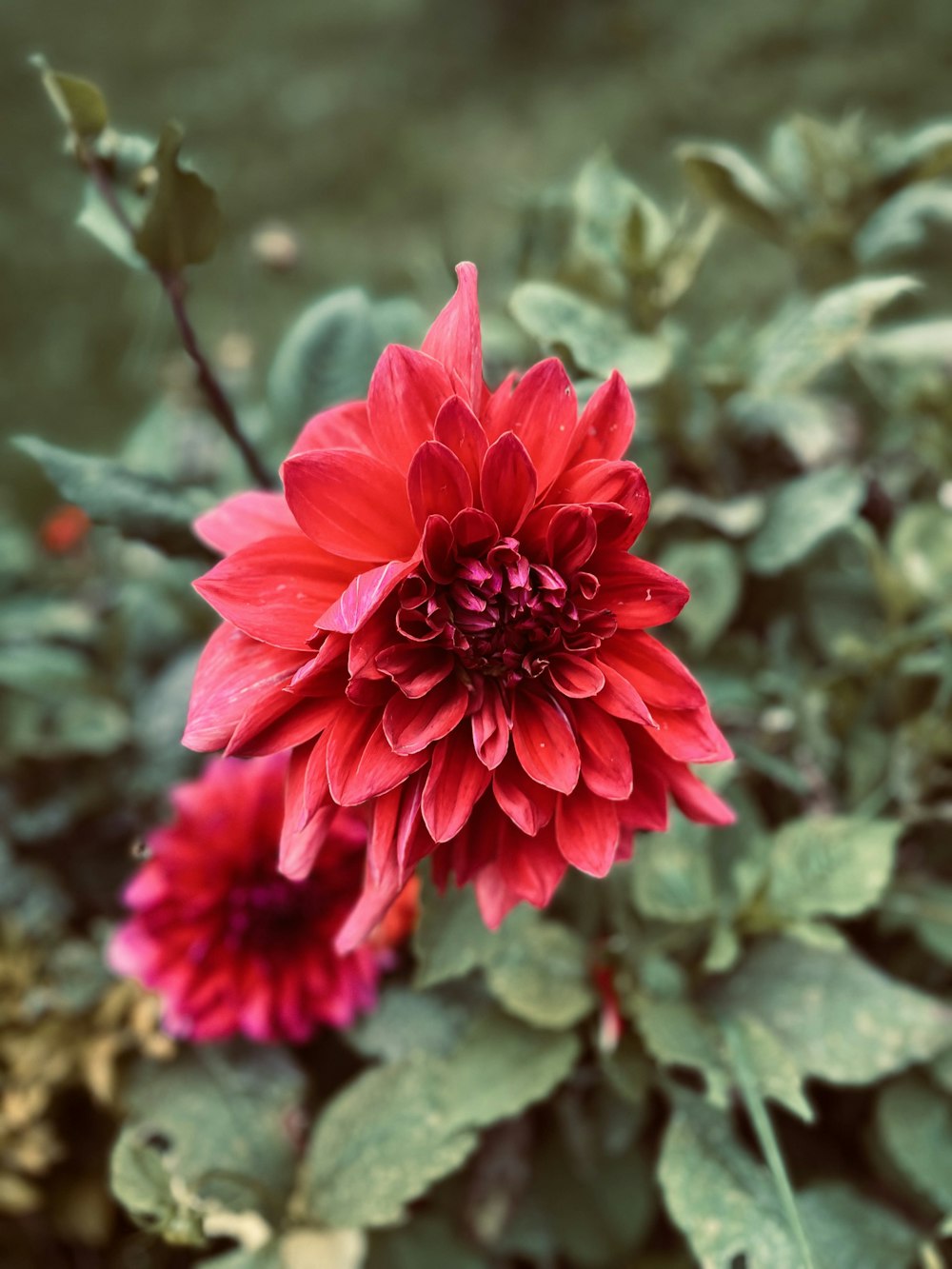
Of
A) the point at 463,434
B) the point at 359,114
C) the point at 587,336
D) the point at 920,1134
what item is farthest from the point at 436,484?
the point at 359,114

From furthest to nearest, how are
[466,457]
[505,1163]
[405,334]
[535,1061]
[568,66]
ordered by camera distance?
1. [568,66]
2. [405,334]
3. [505,1163]
4. [535,1061]
5. [466,457]

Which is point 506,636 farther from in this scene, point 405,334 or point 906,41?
point 906,41

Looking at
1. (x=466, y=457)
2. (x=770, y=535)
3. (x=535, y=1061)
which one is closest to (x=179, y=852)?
A: (x=535, y=1061)

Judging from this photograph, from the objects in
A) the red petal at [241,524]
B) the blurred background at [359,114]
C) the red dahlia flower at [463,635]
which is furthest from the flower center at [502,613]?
the blurred background at [359,114]

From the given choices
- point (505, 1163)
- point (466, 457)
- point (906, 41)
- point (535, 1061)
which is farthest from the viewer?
point (906, 41)

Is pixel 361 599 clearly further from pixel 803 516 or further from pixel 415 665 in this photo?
pixel 803 516

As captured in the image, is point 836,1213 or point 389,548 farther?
point 836,1213

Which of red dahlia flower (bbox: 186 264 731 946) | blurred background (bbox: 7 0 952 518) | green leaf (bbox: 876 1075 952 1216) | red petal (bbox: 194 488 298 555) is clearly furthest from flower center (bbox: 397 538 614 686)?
blurred background (bbox: 7 0 952 518)
